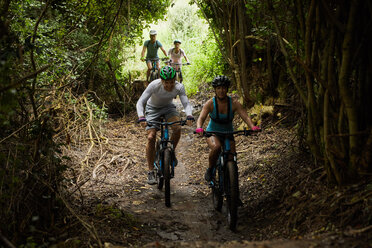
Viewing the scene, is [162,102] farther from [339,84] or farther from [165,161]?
[339,84]

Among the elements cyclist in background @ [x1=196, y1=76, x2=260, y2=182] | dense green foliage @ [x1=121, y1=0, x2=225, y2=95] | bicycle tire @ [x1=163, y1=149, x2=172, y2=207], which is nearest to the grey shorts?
bicycle tire @ [x1=163, y1=149, x2=172, y2=207]

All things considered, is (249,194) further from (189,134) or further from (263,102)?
(189,134)

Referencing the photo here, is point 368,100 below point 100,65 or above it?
below

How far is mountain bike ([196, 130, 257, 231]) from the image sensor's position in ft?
14.5

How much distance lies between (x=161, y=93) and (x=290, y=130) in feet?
10.5

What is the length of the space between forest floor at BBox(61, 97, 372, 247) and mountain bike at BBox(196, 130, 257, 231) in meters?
0.24

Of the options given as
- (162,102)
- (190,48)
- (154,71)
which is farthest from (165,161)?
(190,48)

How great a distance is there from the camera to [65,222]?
3.89 m

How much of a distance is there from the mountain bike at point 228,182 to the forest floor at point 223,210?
0.24m

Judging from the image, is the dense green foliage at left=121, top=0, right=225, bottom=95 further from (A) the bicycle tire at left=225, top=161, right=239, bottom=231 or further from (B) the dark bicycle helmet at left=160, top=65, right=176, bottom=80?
(A) the bicycle tire at left=225, top=161, right=239, bottom=231

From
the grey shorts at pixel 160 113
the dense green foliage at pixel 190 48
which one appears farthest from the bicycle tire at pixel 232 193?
the dense green foliage at pixel 190 48

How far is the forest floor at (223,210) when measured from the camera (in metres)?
3.44

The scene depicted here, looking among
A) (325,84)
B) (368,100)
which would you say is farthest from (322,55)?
(368,100)

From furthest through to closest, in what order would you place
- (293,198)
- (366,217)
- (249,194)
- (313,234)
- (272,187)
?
(249,194) → (272,187) → (293,198) → (313,234) → (366,217)
